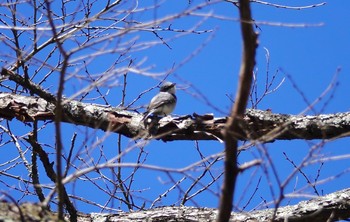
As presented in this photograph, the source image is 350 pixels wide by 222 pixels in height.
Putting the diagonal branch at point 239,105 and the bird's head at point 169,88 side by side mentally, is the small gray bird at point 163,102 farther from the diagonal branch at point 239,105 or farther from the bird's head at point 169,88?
the diagonal branch at point 239,105

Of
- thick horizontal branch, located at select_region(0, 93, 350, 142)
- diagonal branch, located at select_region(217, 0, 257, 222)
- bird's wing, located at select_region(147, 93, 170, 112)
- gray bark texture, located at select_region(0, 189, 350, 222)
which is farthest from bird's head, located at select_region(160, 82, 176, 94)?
diagonal branch, located at select_region(217, 0, 257, 222)

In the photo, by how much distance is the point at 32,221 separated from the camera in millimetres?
2480

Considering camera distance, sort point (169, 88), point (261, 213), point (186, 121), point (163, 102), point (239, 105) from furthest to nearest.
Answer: point (169, 88) → point (163, 102) → point (186, 121) → point (261, 213) → point (239, 105)

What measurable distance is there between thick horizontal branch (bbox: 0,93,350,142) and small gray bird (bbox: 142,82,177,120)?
0.65ft

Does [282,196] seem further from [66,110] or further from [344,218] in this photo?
[66,110]

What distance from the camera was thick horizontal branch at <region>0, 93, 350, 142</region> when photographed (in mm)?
4349

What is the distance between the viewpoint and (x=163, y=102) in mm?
5488

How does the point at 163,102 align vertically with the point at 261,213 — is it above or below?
above

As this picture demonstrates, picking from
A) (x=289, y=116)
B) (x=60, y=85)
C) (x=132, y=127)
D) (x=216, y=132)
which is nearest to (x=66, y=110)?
(x=132, y=127)

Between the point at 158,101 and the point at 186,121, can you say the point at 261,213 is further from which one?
the point at 158,101

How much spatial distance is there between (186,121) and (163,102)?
1.11 m

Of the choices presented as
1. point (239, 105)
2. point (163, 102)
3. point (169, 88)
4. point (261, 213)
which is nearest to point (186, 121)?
point (261, 213)

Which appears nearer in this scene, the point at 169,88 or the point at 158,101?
the point at 158,101

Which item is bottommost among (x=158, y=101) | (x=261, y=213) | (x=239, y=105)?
(x=239, y=105)
